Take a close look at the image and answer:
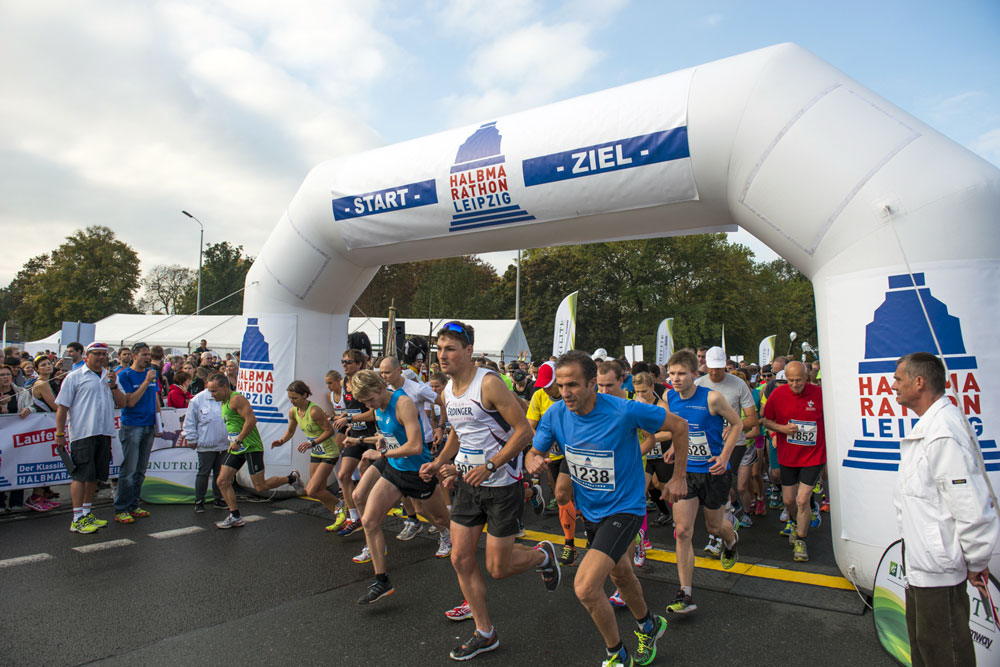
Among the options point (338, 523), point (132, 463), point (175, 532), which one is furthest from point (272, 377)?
point (338, 523)

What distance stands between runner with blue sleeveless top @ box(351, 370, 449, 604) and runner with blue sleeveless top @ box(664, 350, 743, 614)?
196 cm

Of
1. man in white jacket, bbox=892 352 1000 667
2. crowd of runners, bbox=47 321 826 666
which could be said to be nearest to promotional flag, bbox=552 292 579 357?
crowd of runners, bbox=47 321 826 666

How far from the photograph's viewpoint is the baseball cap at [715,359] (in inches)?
222

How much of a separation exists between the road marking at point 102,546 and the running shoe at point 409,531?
2.75 meters

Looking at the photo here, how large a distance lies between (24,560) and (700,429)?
6.19m

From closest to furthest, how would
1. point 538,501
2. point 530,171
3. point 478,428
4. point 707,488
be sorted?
point 478,428, point 707,488, point 530,171, point 538,501

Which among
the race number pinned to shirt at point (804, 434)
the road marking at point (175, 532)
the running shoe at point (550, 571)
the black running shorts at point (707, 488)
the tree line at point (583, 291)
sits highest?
the tree line at point (583, 291)

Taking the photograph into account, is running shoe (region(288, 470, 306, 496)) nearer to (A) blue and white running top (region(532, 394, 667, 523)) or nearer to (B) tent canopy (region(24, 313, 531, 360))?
(A) blue and white running top (region(532, 394, 667, 523))

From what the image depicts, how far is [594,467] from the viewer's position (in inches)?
137

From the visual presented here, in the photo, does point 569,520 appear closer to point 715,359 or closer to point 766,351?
point 715,359

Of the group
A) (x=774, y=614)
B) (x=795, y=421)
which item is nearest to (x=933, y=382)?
(x=774, y=614)

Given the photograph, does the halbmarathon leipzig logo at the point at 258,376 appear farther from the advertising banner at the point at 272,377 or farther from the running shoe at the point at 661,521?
the running shoe at the point at 661,521

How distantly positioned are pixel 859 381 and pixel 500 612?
3.09 metres

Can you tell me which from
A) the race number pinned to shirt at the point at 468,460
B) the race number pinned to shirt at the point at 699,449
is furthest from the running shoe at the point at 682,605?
the race number pinned to shirt at the point at 468,460
